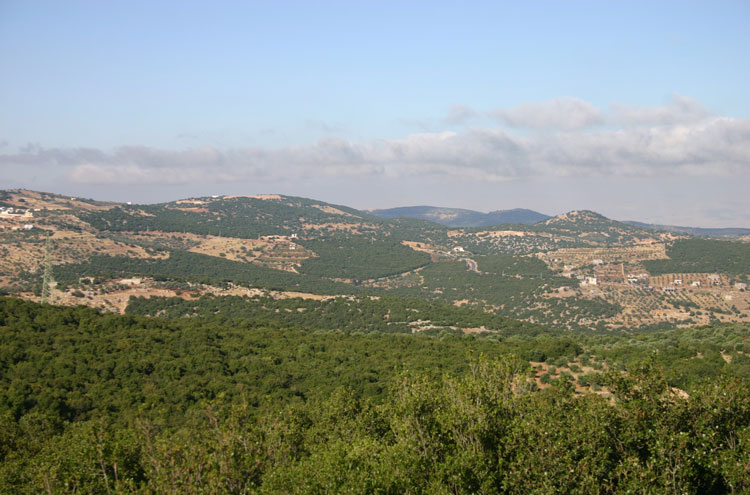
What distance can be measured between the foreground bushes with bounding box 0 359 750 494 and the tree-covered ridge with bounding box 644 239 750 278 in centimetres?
15735

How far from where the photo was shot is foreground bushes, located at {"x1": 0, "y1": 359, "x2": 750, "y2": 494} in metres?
18.5

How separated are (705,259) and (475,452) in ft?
607

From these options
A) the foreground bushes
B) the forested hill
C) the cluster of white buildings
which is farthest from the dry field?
the cluster of white buildings

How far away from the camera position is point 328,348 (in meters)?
63.8

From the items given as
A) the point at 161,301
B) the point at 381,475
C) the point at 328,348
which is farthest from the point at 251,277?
the point at 381,475

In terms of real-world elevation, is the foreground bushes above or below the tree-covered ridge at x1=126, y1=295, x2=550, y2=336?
above

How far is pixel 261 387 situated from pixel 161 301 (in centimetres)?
5684

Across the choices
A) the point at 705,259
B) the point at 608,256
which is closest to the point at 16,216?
the point at 608,256

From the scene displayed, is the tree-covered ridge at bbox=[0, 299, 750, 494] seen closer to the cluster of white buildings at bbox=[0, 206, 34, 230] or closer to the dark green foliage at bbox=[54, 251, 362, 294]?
the dark green foliage at bbox=[54, 251, 362, 294]

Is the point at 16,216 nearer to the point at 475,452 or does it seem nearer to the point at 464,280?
the point at 464,280

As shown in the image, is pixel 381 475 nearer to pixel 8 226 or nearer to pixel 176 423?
pixel 176 423

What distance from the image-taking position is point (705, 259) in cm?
17000

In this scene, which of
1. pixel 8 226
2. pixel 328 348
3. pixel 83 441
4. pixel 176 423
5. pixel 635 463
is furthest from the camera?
pixel 8 226

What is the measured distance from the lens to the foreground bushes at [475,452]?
1847 centimetres
